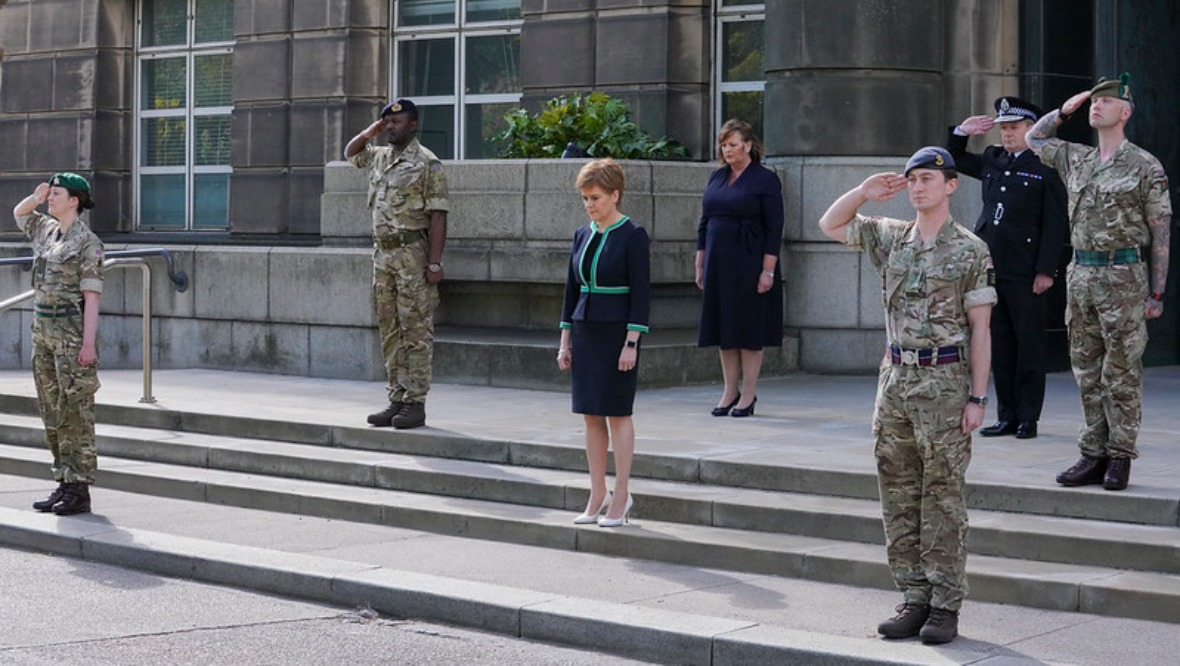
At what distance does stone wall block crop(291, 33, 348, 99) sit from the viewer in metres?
20.5

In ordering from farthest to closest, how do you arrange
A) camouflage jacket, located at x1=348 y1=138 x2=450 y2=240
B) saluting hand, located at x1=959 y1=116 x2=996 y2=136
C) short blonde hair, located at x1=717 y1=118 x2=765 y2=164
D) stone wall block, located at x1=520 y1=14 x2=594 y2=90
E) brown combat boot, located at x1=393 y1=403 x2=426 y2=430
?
stone wall block, located at x1=520 y1=14 x2=594 y2=90
short blonde hair, located at x1=717 y1=118 x2=765 y2=164
camouflage jacket, located at x1=348 y1=138 x2=450 y2=240
brown combat boot, located at x1=393 y1=403 x2=426 y2=430
saluting hand, located at x1=959 y1=116 x2=996 y2=136

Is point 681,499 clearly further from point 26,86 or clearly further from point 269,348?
point 26,86

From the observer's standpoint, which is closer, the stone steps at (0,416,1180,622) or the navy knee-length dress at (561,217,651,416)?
the stone steps at (0,416,1180,622)

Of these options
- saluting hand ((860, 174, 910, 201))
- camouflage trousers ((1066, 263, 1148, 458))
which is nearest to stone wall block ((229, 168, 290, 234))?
camouflage trousers ((1066, 263, 1148, 458))

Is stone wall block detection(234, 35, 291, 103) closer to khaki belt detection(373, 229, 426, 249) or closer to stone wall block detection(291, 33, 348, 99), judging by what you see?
stone wall block detection(291, 33, 348, 99)

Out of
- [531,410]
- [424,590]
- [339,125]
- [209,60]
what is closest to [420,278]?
[531,410]

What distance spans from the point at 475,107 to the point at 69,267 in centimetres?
990

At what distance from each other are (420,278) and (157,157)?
1173 centimetres

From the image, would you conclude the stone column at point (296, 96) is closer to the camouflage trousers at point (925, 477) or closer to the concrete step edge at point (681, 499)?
the concrete step edge at point (681, 499)

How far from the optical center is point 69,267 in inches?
424

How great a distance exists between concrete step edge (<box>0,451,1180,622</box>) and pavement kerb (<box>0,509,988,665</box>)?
108cm

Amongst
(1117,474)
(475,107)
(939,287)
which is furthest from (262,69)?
(939,287)

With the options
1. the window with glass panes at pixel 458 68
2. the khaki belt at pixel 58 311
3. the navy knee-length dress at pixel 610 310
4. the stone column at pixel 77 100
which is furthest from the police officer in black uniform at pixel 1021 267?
the stone column at pixel 77 100

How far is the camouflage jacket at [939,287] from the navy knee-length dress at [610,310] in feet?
7.62
